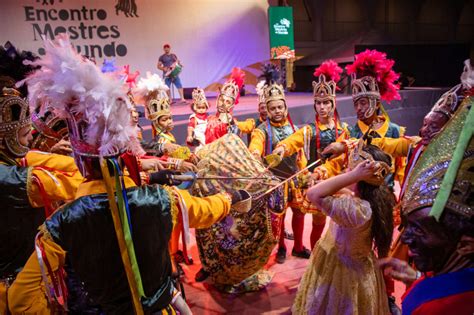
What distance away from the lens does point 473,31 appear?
19578 millimetres

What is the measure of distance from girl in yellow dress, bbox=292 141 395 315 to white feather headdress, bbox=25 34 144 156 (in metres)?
1.06

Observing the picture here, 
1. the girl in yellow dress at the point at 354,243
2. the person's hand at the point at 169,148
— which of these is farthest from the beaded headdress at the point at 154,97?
the girl in yellow dress at the point at 354,243

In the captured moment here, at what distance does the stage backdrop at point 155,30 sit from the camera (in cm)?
845

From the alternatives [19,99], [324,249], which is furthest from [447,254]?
[19,99]

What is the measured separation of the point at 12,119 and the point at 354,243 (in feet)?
6.31

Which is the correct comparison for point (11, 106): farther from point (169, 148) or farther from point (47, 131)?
point (169, 148)

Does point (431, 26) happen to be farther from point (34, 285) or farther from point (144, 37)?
point (34, 285)

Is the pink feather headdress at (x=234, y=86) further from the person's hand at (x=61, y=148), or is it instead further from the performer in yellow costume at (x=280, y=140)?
the person's hand at (x=61, y=148)

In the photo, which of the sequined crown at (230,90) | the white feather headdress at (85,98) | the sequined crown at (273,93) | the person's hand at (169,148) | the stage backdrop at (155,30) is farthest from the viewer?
the stage backdrop at (155,30)

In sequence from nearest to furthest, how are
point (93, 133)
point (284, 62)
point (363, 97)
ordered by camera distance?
point (93, 133), point (363, 97), point (284, 62)

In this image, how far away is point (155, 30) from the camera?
9.74 m

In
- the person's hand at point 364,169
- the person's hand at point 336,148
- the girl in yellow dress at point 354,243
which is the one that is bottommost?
the girl in yellow dress at point 354,243

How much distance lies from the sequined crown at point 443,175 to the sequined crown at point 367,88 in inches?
107

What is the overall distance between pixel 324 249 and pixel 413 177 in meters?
1.35
